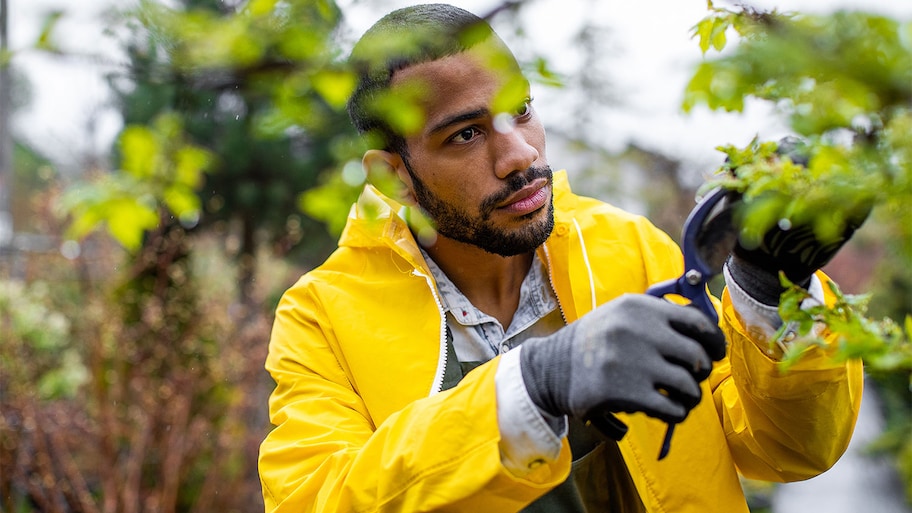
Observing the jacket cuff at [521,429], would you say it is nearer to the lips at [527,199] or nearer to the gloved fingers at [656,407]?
the gloved fingers at [656,407]

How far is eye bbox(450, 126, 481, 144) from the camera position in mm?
1749

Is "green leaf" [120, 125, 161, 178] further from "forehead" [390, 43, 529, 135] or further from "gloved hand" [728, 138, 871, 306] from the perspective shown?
"gloved hand" [728, 138, 871, 306]

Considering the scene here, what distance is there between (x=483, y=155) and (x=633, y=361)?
75cm

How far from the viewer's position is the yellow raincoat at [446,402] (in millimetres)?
1245

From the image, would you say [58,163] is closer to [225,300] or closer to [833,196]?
[225,300]

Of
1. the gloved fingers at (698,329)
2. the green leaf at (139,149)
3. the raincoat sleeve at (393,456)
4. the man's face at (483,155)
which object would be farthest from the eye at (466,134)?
the gloved fingers at (698,329)

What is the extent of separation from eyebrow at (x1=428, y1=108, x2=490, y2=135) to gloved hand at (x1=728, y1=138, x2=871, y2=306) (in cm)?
64

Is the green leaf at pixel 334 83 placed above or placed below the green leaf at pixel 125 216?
above

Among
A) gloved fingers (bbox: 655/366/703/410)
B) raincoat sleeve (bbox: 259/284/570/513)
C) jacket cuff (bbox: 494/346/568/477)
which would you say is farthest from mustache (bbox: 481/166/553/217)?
gloved fingers (bbox: 655/366/703/410)

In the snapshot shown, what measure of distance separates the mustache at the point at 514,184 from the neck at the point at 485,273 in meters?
0.18

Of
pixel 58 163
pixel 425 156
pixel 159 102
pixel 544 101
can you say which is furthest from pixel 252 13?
pixel 58 163

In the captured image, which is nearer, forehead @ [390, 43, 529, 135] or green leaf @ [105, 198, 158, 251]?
green leaf @ [105, 198, 158, 251]

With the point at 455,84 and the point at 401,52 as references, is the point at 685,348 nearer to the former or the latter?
the point at 401,52

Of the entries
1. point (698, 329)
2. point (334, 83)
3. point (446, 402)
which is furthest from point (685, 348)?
point (334, 83)
